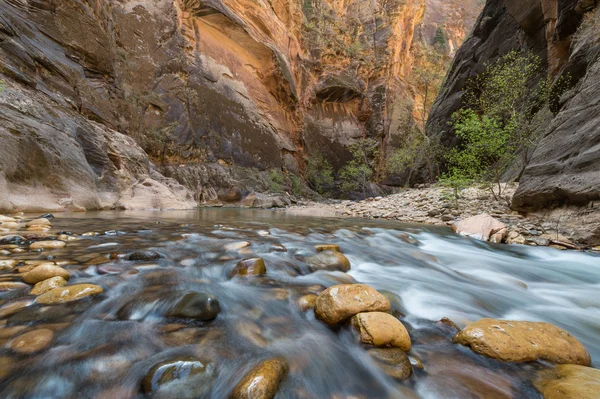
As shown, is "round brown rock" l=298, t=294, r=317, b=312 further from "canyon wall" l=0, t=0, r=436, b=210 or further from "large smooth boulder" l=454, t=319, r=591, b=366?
"canyon wall" l=0, t=0, r=436, b=210

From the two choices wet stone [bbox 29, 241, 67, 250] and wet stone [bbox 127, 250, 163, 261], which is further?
wet stone [bbox 29, 241, 67, 250]

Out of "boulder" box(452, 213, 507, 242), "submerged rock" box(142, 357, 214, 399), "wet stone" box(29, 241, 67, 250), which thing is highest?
"boulder" box(452, 213, 507, 242)

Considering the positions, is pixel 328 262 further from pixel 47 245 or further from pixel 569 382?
pixel 47 245

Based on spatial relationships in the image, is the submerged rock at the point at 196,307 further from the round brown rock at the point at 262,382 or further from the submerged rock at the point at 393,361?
the submerged rock at the point at 393,361

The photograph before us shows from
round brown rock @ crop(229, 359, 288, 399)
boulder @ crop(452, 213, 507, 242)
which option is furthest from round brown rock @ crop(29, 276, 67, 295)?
boulder @ crop(452, 213, 507, 242)

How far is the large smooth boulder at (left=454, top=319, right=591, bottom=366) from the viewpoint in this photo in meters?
1.36

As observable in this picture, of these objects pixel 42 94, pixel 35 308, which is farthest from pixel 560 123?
pixel 42 94

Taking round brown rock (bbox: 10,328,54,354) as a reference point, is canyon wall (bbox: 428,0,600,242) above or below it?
above

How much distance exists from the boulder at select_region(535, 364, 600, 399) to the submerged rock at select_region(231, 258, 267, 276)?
1952 mm

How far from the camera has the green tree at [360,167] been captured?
26.6 metres

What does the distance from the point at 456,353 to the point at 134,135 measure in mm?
16385

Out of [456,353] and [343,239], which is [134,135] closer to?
[343,239]

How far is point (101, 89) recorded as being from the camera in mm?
10117

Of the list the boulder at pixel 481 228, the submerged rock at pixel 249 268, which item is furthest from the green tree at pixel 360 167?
the submerged rock at pixel 249 268
